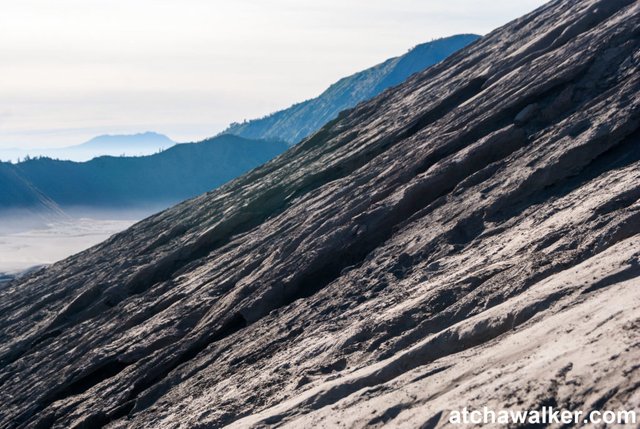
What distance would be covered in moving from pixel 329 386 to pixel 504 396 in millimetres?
5826

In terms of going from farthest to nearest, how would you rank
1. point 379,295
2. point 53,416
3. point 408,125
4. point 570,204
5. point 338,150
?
point 338,150, point 408,125, point 53,416, point 379,295, point 570,204

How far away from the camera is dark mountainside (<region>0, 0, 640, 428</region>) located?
16625 mm

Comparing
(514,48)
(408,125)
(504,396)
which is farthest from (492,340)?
(514,48)

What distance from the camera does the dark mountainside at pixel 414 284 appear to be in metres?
16.6

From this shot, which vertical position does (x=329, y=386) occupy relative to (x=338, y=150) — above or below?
below

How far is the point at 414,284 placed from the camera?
2373 cm

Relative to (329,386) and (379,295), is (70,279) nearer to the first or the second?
(379,295)

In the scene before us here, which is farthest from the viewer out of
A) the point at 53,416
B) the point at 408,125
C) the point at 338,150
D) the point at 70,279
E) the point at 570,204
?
the point at 70,279

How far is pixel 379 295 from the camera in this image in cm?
2458

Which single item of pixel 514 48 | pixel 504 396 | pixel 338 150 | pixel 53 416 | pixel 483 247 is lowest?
pixel 53 416

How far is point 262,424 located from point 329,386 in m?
2.16

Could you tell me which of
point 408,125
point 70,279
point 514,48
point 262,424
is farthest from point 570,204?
point 70,279

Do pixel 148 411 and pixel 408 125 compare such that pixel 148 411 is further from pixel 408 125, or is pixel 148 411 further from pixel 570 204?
pixel 408 125

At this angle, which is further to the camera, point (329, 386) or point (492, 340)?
point (329, 386)
